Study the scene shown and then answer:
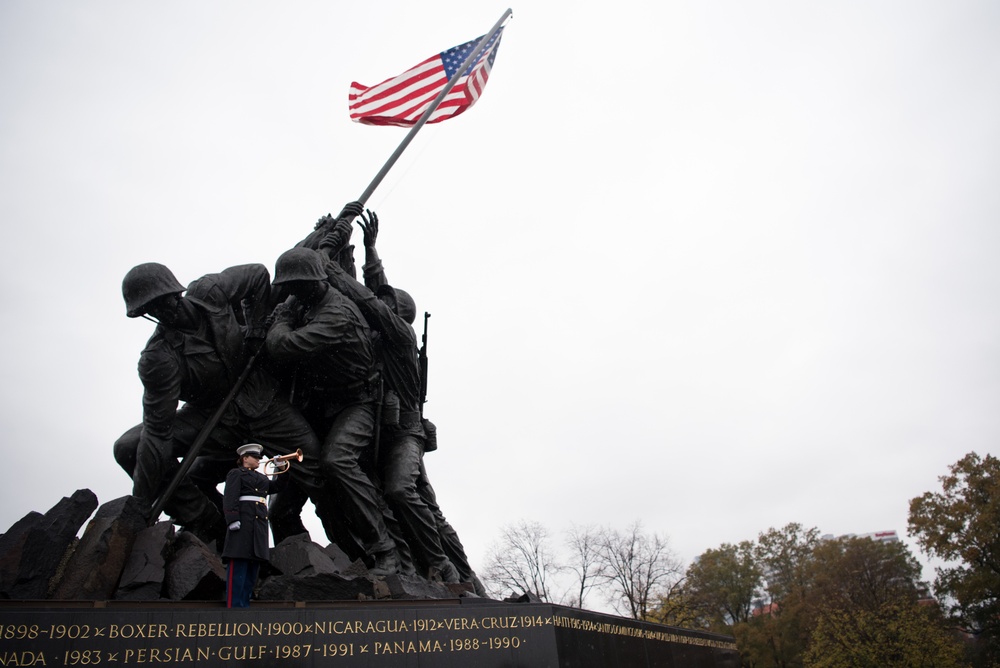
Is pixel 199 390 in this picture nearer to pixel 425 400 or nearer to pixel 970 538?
pixel 425 400

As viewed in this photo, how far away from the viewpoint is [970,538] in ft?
98.2

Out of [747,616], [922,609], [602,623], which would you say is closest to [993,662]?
[922,609]

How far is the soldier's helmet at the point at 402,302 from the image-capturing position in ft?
32.1

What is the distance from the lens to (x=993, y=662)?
28.8 m

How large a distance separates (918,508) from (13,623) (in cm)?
3531

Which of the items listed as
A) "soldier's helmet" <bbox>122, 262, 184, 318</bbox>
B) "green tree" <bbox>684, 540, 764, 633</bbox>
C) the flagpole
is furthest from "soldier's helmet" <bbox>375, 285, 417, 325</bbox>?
"green tree" <bbox>684, 540, 764, 633</bbox>

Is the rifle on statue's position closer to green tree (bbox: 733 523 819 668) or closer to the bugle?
the bugle

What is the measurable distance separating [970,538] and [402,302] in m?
29.6

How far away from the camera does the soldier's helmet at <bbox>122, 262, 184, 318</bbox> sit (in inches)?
287

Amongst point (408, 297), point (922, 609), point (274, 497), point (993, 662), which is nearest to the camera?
point (274, 497)

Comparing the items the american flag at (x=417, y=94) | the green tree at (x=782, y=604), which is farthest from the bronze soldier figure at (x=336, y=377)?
the green tree at (x=782, y=604)

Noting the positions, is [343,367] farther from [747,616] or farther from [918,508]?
[747,616]

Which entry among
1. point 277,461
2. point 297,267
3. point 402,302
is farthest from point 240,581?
point 402,302

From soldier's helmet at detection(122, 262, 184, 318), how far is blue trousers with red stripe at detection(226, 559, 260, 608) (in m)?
2.85
